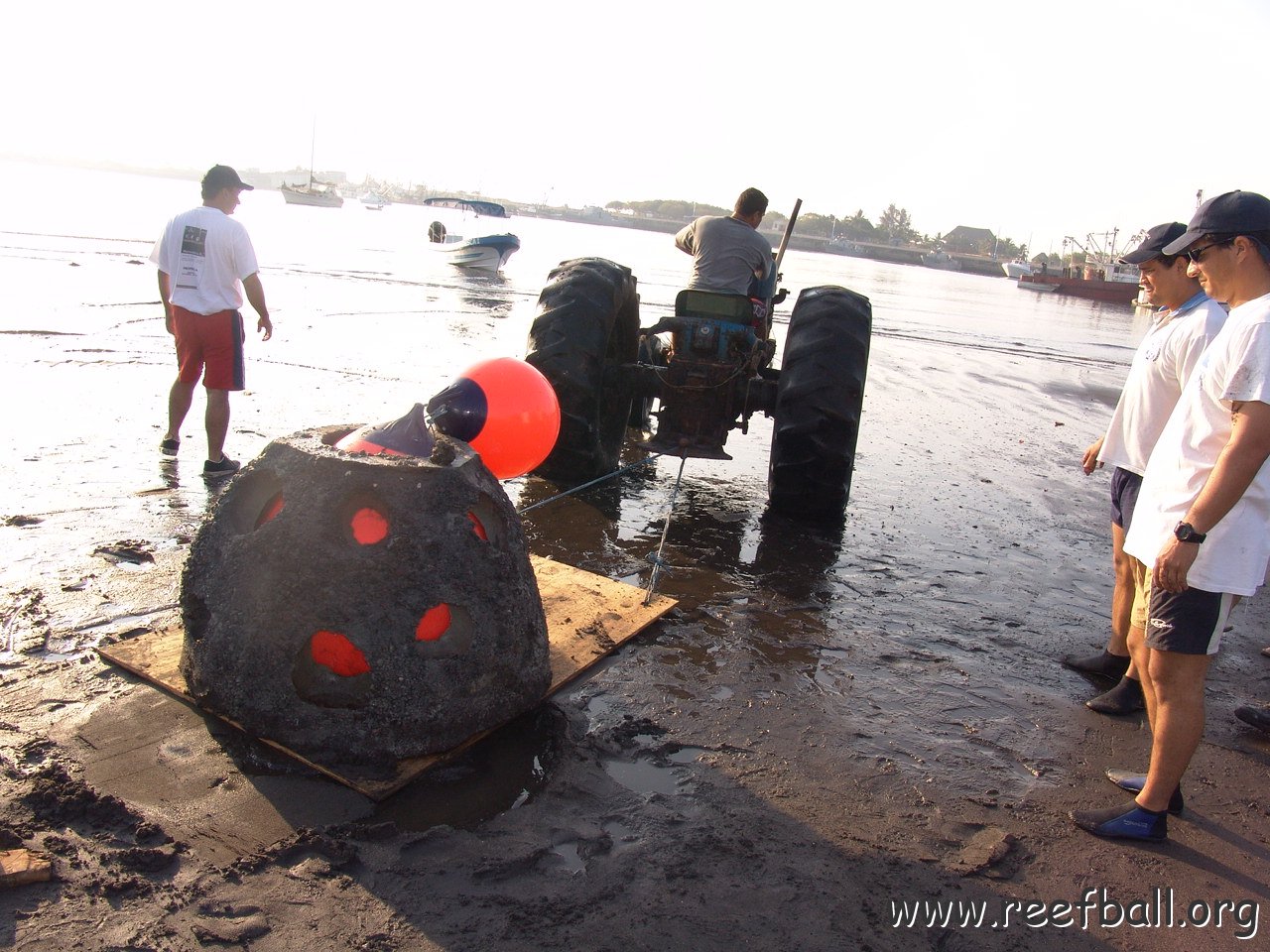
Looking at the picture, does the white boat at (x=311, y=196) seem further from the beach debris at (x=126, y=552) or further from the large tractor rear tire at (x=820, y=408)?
the beach debris at (x=126, y=552)

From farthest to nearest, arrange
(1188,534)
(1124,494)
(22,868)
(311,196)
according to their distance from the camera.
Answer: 1. (311,196)
2. (1124,494)
3. (1188,534)
4. (22,868)

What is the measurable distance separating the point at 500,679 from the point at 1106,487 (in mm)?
7178

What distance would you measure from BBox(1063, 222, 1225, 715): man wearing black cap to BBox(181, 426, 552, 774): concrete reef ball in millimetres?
2905

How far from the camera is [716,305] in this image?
600 cm

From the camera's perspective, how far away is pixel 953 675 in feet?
13.9

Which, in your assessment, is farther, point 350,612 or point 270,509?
point 270,509

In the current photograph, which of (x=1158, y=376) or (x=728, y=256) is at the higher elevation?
(x=728, y=256)

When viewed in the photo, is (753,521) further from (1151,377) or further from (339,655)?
(339,655)

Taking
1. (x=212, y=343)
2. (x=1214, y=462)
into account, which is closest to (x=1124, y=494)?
(x=1214, y=462)

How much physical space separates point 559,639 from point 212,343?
369cm

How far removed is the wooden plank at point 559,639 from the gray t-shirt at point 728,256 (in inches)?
94.7

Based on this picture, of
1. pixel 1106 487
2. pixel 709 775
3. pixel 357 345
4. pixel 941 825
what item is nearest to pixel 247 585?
pixel 709 775

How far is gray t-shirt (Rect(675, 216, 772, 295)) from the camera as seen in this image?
6062 mm

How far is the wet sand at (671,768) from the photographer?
244 cm
